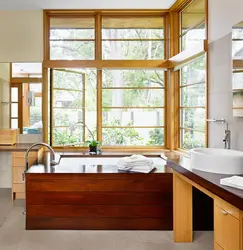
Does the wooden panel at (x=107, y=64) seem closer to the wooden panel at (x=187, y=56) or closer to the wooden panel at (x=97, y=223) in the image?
the wooden panel at (x=187, y=56)

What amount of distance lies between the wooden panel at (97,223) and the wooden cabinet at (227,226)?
1.43 m

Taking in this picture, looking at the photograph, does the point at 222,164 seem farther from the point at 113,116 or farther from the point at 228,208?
the point at 113,116

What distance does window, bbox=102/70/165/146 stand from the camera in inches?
211

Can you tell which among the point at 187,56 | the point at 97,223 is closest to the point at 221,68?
the point at 187,56

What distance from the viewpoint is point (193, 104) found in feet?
14.5

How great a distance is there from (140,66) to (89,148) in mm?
1566

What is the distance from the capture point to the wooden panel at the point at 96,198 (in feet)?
11.1

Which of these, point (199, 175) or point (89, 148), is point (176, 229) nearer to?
point (199, 175)

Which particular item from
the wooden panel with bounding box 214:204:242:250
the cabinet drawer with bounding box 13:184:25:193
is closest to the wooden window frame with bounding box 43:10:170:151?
the cabinet drawer with bounding box 13:184:25:193

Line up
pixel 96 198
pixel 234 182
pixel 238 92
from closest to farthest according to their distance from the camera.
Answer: pixel 234 182
pixel 238 92
pixel 96 198

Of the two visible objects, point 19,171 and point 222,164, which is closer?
point 222,164

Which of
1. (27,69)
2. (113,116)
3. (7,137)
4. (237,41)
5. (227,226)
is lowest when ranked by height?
(227,226)

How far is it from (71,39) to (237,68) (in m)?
3.15

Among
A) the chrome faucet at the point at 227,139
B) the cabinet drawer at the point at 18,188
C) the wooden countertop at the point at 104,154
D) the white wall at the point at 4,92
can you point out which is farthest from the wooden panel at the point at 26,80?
the chrome faucet at the point at 227,139
